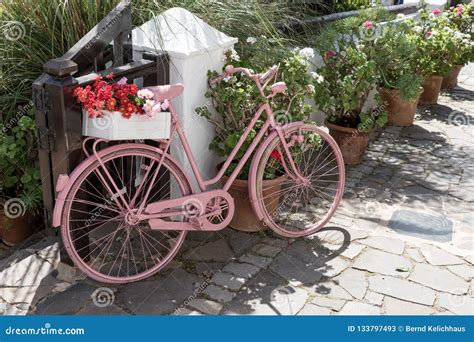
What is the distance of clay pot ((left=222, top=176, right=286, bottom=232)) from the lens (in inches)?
171

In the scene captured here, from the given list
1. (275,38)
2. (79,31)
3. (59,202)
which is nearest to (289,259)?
(59,202)

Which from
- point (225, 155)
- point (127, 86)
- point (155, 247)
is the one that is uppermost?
point (127, 86)

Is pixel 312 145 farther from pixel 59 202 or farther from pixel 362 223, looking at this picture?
pixel 59 202

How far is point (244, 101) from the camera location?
163 inches

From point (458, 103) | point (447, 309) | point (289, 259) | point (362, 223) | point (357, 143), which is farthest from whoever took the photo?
point (458, 103)

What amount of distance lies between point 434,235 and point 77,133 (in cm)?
288

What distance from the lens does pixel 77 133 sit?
136 inches

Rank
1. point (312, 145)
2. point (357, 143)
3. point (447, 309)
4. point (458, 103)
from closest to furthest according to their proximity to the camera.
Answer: point (447, 309) → point (312, 145) → point (357, 143) → point (458, 103)

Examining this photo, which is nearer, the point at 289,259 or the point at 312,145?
the point at 289,259

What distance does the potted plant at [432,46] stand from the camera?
7.08m

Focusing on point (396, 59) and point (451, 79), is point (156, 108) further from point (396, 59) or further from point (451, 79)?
point (451, 79)
